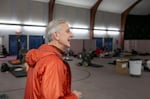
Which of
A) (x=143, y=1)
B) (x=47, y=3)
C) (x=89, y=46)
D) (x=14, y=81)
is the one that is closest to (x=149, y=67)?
(x=14, y=81)

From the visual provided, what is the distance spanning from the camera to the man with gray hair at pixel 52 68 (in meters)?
1.05

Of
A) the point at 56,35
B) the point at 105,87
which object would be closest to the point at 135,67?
the point at 105,87

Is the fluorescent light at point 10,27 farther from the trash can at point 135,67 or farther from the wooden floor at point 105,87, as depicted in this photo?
the trash can at point 135,67

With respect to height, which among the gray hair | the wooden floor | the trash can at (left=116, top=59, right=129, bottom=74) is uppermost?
A: the gray hair

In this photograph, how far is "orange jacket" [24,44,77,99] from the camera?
3.42ft

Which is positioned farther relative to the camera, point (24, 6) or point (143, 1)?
point (143, 1)

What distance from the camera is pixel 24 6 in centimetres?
1020

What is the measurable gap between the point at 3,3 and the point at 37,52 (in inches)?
369

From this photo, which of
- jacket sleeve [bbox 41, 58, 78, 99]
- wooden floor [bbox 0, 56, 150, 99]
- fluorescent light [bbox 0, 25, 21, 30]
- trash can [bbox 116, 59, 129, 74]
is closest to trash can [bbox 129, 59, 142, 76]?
wooden floor [bbox 0, 56, 150, 99]

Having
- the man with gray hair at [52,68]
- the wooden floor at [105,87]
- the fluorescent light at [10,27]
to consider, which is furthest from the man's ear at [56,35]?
the fluorescent light at [10,27]

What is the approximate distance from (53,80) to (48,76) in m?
0.04

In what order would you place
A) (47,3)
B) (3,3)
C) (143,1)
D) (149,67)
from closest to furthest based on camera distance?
(149,67), (3,3), (47,3), (143,1)

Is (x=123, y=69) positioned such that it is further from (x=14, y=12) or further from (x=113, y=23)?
(x=113, y=23)

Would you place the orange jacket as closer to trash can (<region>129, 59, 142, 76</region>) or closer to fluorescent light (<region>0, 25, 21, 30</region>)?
trash can (<region>129, 59, 142, 76</region>)
